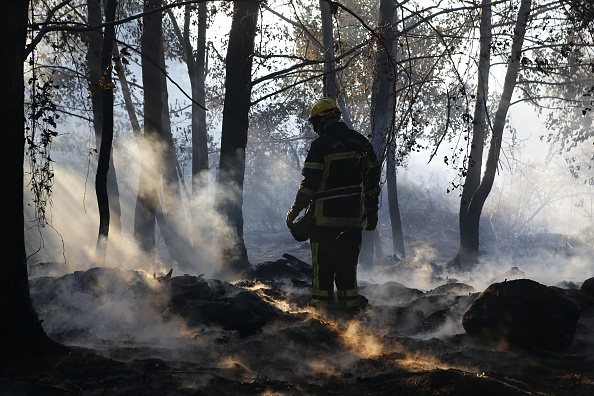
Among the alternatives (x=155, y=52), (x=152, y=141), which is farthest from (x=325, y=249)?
(x=155, y=52)

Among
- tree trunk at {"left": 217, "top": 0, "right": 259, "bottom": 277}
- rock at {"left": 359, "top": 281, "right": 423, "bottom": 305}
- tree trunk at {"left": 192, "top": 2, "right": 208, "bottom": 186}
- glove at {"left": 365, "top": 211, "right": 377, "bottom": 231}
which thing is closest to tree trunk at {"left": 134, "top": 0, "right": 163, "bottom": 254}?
tree trunk at {"left": 217, "top": 0, "right": 259, "bottom": 277}

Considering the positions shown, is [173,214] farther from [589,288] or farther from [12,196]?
[12,196]

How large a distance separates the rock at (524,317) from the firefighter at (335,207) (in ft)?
5.86

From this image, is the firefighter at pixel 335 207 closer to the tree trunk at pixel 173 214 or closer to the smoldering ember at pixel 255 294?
the smoldering ember at pixel 255 294

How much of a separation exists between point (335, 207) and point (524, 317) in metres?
2.52

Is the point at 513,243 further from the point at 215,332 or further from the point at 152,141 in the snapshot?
the point at 215,332

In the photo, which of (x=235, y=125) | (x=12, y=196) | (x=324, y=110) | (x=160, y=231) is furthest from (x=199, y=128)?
(x=12, y=196)

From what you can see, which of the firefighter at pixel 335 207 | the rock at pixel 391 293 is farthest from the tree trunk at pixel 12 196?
the rock at pixel 391 293

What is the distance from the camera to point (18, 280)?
4.01 meters

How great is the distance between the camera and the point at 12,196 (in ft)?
13.0

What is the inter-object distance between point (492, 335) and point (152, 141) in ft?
32.1

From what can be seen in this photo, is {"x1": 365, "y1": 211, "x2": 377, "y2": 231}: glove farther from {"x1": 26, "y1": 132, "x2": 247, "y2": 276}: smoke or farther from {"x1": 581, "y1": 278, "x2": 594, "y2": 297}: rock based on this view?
{"x1": 26, "y1": 132, "x2": 247, "y2": 276}: smoke

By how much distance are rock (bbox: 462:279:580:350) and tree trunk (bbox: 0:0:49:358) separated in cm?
365

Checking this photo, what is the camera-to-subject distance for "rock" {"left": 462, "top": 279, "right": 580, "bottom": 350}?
484 cm
